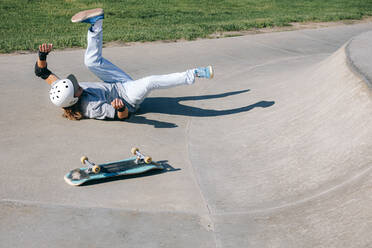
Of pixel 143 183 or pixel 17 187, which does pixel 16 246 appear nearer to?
pixel 17 187

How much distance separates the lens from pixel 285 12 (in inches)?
700

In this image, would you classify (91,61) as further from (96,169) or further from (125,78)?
(96,169)

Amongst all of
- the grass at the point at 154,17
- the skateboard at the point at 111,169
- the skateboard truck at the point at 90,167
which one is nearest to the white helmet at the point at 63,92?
the skateboard at the point at 111,169

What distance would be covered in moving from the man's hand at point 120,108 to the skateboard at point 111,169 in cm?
100

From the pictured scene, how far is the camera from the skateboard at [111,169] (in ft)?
16.9

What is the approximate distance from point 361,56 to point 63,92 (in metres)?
4.87

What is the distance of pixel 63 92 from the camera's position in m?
6.25

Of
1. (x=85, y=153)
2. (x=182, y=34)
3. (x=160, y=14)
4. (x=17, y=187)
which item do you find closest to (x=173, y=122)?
(x=85, y=153)

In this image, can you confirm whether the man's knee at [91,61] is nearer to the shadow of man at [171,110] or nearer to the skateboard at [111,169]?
the shadow of man at [171,110]

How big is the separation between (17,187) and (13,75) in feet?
15.0

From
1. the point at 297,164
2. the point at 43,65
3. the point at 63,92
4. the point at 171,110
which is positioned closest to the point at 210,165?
the point at 297,164

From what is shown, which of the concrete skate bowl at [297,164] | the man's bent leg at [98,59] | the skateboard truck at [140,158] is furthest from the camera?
the man's bent leg at [98,59]

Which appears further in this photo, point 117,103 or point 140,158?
point 117,103

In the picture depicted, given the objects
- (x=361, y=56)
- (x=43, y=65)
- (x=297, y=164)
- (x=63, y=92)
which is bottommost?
(x=297, y=164)
